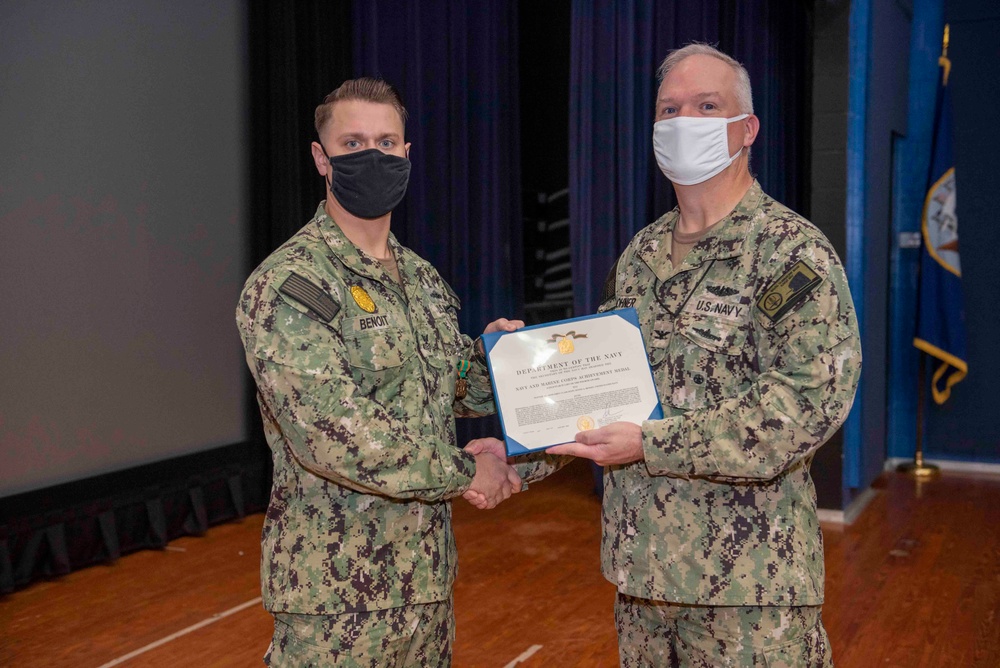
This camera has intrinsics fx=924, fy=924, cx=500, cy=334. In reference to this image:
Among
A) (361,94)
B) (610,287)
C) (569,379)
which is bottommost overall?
(569,379)

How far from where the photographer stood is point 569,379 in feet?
5.78

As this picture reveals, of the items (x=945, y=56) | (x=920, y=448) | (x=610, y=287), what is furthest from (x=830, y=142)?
(x=610, y=287)

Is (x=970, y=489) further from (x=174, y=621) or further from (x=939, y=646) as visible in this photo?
(x=174, y=621)

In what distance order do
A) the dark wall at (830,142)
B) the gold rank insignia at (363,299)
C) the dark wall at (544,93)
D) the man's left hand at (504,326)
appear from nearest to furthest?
the gold rank insignia at (363,299), the man's left hand at (504,326), the dark wall at (830,142), the dark wall at (544,93)

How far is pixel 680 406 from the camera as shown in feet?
5.68

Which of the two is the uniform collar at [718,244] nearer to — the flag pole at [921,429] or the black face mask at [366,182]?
the black face mask at [366,182]

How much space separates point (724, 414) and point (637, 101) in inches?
157

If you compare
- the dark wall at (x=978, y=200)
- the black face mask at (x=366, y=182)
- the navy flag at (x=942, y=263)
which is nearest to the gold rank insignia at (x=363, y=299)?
the black face mask at (x=366, y=182)

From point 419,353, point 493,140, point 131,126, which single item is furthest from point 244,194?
point 419,353

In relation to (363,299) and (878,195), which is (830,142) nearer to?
(878,195)

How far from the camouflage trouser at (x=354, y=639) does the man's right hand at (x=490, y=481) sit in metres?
0.23

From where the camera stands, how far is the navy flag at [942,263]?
229 inches

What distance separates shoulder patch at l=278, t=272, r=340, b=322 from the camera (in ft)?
5.46

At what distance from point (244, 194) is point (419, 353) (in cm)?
389
